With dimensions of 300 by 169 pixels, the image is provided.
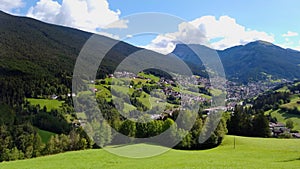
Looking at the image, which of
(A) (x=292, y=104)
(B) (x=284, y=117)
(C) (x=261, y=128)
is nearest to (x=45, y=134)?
(C) (x=261, y=128)

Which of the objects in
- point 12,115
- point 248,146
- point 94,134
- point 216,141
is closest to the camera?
point 248,146

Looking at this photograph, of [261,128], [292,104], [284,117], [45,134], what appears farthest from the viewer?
[292,104]

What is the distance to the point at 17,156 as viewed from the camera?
6462 cm

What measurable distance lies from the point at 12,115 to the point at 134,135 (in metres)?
87.9

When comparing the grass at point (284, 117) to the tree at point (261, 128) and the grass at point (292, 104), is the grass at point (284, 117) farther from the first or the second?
the tree at point (261, 128)

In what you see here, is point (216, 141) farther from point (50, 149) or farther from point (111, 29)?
point (111, 29)

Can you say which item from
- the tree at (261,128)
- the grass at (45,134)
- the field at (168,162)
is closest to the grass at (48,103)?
the grass at (45,134)

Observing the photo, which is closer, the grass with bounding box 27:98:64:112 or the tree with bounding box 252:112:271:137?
the tree with bounding box 252:112:271:137

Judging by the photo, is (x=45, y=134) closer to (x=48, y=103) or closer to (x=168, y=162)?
(x=48, y=103)

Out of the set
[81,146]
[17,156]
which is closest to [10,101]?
[17,156]

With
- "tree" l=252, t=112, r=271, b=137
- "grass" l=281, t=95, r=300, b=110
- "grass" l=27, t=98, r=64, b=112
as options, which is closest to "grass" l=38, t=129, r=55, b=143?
"grass" l=27, t=98, r=64, b=112

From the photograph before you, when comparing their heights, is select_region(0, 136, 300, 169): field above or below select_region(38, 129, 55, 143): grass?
above

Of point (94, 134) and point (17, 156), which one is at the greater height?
point (94, 134)

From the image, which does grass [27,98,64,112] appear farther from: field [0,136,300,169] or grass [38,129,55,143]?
field [0,136,300,169]
